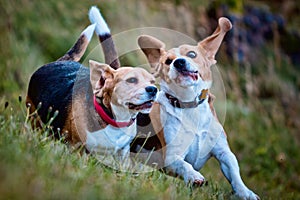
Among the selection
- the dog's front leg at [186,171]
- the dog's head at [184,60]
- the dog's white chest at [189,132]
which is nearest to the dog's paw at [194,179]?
the dog's front leg at [186,171]

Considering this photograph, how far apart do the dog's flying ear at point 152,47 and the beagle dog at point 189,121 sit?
114 mm

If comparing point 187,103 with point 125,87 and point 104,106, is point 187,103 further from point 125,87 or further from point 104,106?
point 104,106

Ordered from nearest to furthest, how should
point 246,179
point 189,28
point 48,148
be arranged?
1. point 48,148
2. point 246,179
3. point 189,28

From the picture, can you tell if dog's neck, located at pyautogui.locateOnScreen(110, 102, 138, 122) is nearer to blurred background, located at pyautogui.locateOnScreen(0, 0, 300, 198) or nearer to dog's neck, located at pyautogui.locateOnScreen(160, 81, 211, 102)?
dog's neck, located at pyautogui.locateOnScreen(160, 81, 211, 102)

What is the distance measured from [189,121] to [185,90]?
0.29m

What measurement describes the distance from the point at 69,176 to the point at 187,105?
1749mm

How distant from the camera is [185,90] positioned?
14.9ft

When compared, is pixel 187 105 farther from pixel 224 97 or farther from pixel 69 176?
pixel 224 97

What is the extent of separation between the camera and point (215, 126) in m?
4.74

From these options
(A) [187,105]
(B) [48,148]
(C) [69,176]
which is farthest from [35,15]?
(C) [69,176]

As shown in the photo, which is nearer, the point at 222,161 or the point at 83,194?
the point at 83,194

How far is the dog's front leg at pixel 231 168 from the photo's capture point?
444cm

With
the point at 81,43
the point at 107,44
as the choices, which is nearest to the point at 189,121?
the point at 107,44

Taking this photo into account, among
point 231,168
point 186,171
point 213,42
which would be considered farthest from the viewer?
point 213,42
